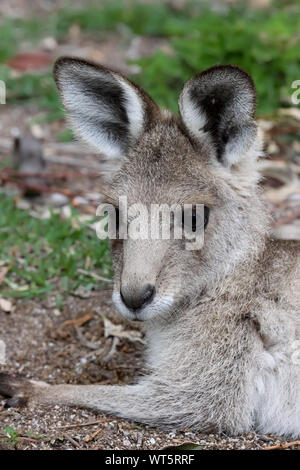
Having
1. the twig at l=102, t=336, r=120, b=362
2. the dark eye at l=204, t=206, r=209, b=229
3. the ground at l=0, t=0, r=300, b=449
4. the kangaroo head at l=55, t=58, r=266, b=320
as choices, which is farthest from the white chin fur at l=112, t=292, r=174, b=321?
the twig at l=102, t=336, r=120, b=362

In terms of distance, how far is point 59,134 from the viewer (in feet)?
25.9

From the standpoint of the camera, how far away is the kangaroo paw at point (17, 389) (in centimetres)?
423

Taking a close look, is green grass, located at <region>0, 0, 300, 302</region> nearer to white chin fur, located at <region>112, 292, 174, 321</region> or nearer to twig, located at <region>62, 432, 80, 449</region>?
white chin fur, located at <region>112, 292, 174, 321</region>

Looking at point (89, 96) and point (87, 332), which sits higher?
point (89, 96)

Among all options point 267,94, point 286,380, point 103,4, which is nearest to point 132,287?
point 286,380

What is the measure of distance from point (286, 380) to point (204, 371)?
44 centimetres

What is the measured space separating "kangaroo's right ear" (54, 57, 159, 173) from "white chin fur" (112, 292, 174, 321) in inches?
38.0

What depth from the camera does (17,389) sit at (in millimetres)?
4293

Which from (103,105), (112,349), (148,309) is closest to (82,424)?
(148,309)

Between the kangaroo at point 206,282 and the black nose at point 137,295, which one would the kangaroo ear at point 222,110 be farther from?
the black nose at point 137,295

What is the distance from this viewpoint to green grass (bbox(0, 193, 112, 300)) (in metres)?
5.45

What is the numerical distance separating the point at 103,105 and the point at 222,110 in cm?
73

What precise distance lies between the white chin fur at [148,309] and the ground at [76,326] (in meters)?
0.60

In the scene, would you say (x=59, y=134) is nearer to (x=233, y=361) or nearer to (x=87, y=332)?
(x=87, y=332)
